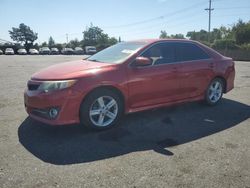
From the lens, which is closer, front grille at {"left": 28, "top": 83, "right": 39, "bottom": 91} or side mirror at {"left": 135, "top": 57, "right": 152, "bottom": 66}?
front grille at {"left": 28, "top": 83, "right": 39, "bottom": 91}

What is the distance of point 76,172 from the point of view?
11.6 feet

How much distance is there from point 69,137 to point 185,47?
3.22 meters

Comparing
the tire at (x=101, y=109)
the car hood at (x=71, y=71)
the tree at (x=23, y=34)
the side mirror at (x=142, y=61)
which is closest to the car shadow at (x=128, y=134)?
the tire at (x=101, y=109)

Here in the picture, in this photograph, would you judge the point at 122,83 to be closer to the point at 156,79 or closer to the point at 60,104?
the point at 156,79

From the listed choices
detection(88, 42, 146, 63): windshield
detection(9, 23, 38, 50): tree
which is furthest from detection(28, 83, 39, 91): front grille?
detection(9, 23, 38, 50): tree

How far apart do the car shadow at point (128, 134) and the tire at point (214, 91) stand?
0.45m

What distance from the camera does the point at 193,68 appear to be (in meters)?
6.25

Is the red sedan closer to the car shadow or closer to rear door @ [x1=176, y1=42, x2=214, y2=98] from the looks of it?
rear door @ [x1=176, y1=42, x2=214, y2=98]

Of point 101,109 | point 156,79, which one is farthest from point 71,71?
point 156,79

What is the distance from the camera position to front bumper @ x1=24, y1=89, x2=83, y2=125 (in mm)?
4535

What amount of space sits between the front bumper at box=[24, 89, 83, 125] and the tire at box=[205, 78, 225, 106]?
3393mm

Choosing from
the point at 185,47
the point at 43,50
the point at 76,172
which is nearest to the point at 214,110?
the point at 185,47

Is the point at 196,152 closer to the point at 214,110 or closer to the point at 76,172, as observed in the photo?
the point at 76,172

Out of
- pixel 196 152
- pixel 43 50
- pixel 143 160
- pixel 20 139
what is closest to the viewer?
pixel 143 160
